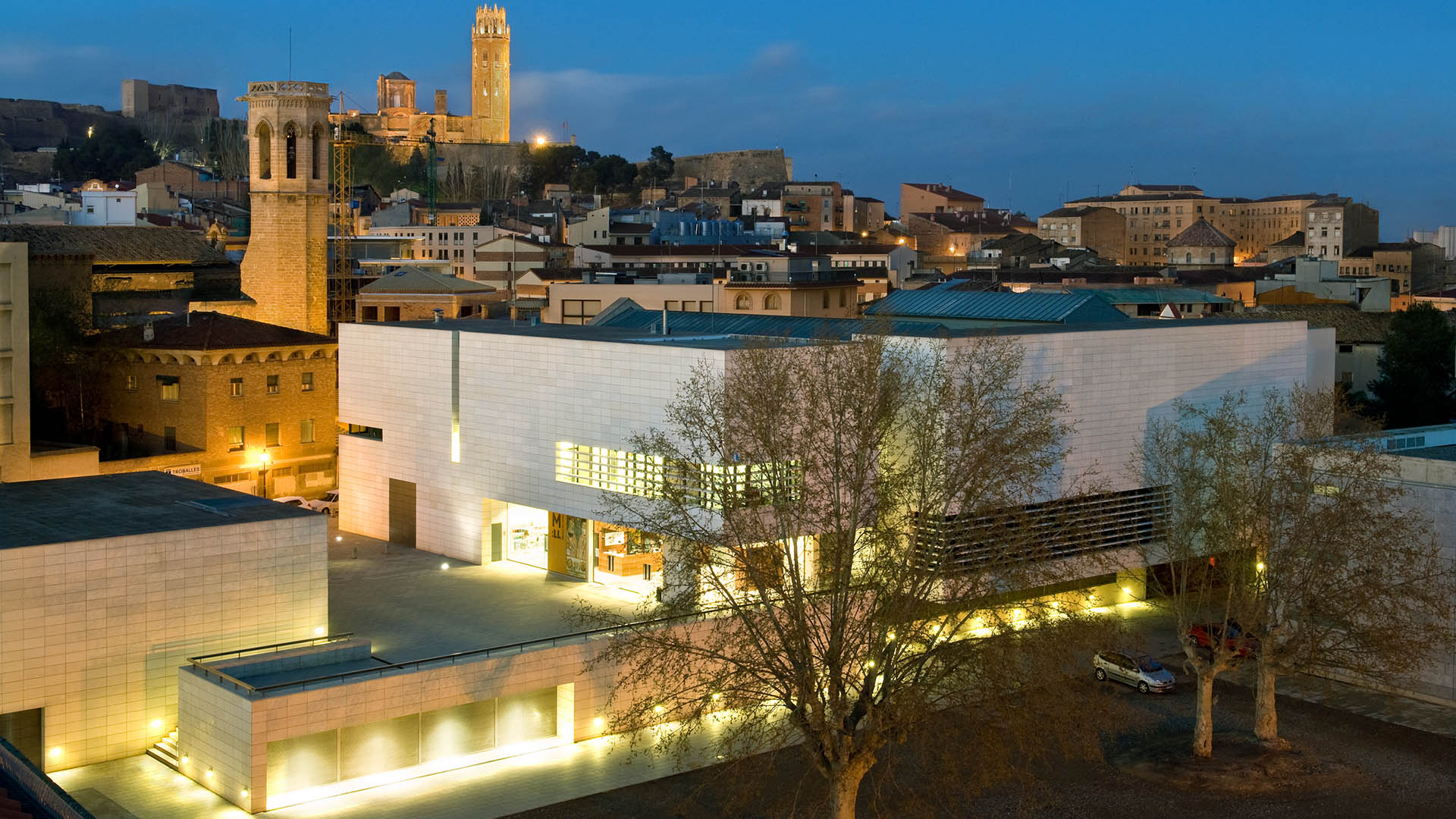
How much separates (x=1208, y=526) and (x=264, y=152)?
30.6 m

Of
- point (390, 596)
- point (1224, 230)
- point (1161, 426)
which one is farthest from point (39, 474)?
point (1224, 230)

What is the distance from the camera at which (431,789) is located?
1961 centimetres

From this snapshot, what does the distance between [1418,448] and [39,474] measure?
25359 millimetres

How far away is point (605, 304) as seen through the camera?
47688mm

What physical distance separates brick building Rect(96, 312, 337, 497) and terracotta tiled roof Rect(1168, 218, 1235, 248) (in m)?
70.7

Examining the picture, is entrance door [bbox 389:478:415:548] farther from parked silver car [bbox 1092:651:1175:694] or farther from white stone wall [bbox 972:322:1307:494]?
parked silver car [bbox 1092:651:1175:694]

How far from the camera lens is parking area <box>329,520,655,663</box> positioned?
22.3 meters

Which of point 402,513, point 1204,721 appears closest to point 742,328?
point 402,513

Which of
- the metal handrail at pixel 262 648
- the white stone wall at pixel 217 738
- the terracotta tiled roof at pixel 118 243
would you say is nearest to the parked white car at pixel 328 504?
the terracotta tiled roof at pixel 118 243

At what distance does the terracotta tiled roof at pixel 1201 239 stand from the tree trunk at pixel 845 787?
83.6 metres

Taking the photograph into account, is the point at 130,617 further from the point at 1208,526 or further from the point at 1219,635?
the point at 1219,635

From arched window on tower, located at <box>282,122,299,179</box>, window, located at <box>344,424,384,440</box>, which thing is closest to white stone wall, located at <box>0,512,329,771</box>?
window, located at <box>344,424,384,440</box>

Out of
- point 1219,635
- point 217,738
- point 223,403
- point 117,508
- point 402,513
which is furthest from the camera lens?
point 223,403

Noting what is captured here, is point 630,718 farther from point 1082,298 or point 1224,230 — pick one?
point 1224,230
